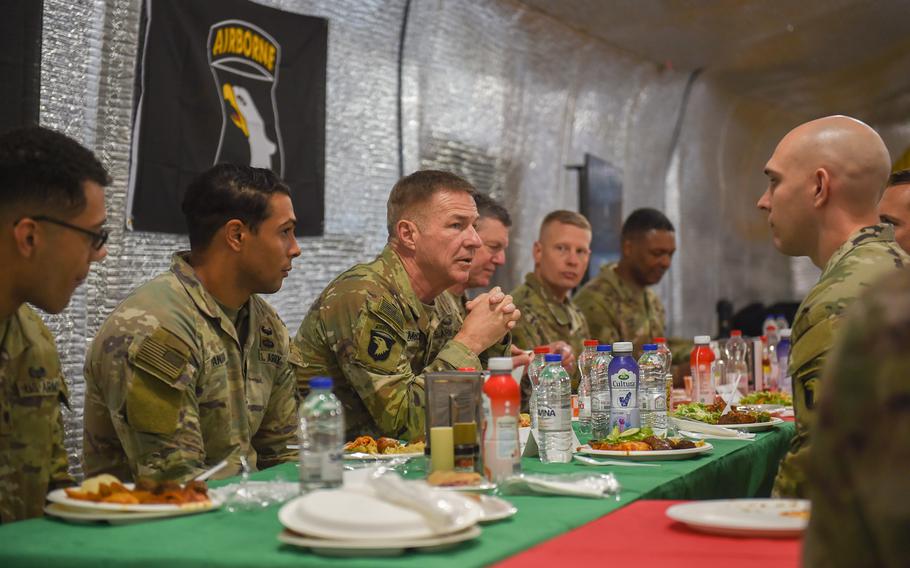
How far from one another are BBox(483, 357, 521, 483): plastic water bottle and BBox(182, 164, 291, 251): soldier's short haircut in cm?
95

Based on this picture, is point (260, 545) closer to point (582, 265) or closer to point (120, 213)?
point (120, 213)

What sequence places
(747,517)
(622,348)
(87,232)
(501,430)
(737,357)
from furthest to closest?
1. (737,357)
2. (622,348)
3. (87,232)
4. (501,430)
5. (747,517)

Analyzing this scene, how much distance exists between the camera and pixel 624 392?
7.97 ft

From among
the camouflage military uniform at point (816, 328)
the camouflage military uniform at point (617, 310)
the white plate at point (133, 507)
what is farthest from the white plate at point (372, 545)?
the camouflage military uniform at point (617, 310)

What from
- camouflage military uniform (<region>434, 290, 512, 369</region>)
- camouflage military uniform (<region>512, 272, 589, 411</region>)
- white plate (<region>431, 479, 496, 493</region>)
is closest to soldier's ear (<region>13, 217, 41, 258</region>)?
white plate (<region>431, 479, 496, 493</region>)

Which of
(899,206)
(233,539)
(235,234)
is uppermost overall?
(899,206)

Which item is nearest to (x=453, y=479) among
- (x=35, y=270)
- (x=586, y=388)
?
(x=35, y=270)

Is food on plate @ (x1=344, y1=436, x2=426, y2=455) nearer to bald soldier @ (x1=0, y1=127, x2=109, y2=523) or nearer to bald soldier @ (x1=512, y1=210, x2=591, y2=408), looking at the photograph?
bald soldier @ (x1=0, y1=127, x2=109, y2=523)

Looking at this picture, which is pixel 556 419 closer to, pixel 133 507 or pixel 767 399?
pixel 133 507

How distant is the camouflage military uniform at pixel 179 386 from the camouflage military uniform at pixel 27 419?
14cm

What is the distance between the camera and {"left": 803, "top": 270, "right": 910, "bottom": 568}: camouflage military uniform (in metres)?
0.76

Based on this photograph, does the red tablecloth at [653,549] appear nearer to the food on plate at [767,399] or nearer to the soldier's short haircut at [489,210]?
the food on plate at [767,399]

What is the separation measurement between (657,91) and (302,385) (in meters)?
5.64

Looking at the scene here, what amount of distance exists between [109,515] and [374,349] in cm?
119
